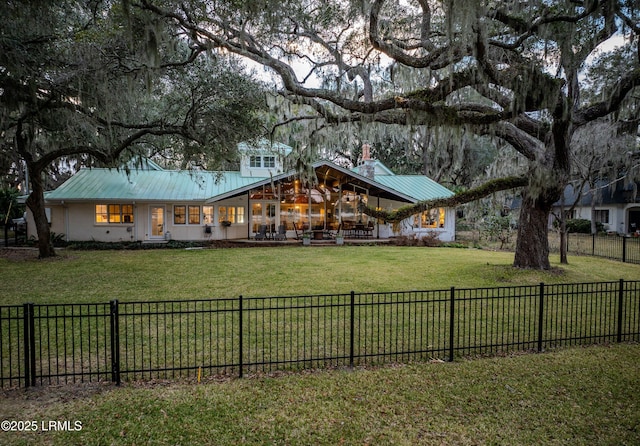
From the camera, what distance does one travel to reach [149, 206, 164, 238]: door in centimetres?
2195

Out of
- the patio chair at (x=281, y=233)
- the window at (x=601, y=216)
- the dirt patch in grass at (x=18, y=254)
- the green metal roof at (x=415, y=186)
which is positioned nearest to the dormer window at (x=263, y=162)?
the patio chair at (x=281, y=233)

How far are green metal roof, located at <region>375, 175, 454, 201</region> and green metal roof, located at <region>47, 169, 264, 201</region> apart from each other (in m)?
9.89

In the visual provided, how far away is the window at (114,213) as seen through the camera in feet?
70.5

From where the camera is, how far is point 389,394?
15.5ft

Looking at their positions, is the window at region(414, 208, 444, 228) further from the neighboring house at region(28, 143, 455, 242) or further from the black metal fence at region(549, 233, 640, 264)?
the black metal fence at region(549, 233, 640, 264)

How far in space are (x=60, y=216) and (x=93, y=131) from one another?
32.4ft

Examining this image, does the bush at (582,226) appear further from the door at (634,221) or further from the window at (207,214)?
the window at (207,214)

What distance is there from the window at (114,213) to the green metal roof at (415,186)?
53.1 feet

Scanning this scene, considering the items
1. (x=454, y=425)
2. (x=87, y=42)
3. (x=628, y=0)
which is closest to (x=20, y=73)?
(x=87, y=42)

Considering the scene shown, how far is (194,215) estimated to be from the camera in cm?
2241

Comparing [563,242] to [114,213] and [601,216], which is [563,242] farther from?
[601,216]

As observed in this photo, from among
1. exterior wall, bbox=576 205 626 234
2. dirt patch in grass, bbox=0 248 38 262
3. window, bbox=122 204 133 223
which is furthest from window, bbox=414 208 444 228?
dirt patch in grass, bbox=0 248 38 262

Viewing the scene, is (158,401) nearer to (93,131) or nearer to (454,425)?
(454,425)

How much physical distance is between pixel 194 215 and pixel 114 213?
4.55 meters
